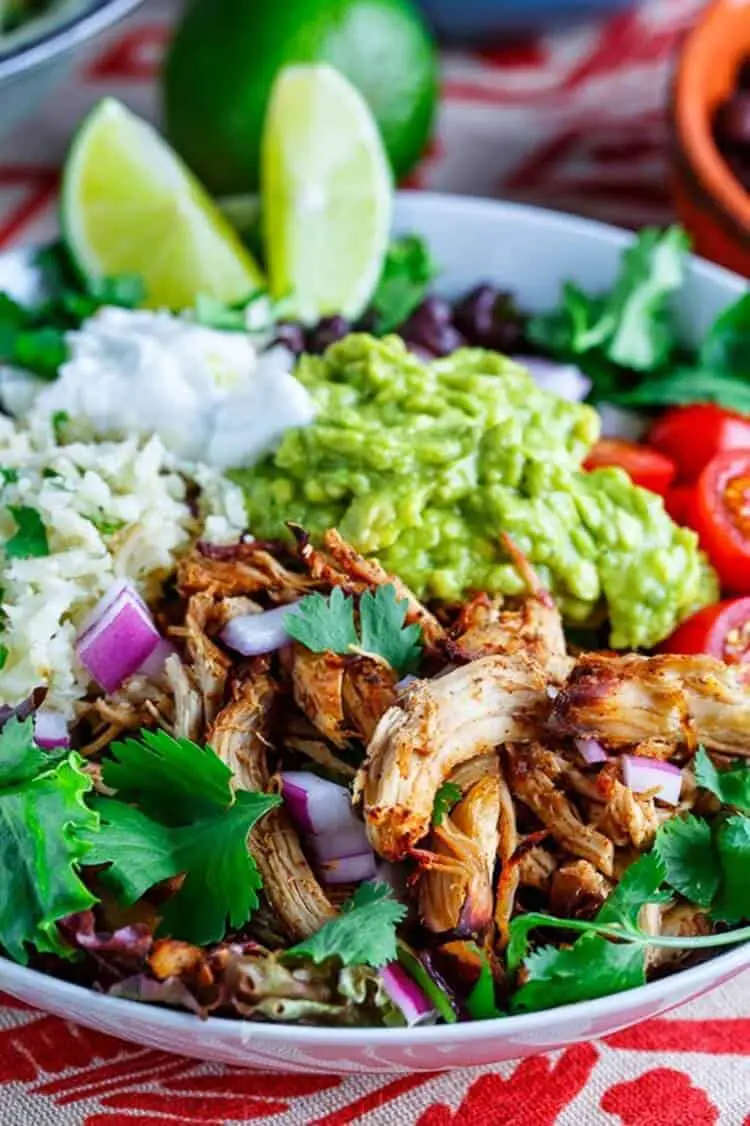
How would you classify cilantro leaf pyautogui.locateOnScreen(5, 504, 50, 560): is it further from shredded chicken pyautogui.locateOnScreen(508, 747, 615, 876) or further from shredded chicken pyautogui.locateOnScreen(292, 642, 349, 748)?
shredded chicken pyautogui.locateOnScreen(508, 747, 615, 876)

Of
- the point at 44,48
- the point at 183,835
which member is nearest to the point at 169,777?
the point at 183,835

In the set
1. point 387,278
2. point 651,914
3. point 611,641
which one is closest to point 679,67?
point 387,278

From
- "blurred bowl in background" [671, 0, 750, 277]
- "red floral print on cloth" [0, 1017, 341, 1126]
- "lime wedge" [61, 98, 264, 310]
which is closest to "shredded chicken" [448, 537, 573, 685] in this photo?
"red floral print on cloth" [0, 1017, 341, 1126]

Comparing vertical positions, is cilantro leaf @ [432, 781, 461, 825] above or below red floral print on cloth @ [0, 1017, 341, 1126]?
above

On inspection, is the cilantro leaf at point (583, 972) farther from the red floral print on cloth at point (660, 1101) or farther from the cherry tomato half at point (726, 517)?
the cherry tomato half at point (726, 517)

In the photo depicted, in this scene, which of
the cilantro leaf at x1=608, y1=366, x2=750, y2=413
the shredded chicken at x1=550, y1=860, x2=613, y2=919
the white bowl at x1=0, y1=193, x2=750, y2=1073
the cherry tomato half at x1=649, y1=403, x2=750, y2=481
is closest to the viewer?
the white bowl at x1=0, y1=193, x2=750, y2=1073
